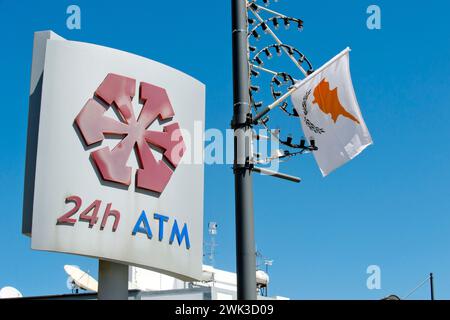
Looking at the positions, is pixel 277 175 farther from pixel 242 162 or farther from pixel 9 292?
pixel 9 292

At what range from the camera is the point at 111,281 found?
15.6 metres

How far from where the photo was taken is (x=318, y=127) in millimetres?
13266

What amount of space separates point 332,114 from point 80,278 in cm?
2218

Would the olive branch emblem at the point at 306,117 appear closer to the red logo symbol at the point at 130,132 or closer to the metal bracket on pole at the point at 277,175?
the metal bracket on pole at the point at 277,175

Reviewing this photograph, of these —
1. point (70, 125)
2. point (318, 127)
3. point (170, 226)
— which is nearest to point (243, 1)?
point (318, 127)

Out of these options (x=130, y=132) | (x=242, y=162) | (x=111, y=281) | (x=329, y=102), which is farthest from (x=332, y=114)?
(x=111, y=281)

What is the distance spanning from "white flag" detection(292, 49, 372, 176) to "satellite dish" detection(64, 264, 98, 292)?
21306 mm

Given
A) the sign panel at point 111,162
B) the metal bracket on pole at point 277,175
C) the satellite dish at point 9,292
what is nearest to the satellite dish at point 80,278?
the satellite dish at point 9,292

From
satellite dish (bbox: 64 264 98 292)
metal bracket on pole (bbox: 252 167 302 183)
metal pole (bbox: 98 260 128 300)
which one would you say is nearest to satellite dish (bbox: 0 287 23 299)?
satellite dish (bbox: 64 264 98 292)

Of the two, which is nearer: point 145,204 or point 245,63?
point 245,63

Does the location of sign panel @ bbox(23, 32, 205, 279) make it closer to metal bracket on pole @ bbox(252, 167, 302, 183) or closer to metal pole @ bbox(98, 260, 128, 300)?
metal pole @ bbox(98, 260, 128, 300)

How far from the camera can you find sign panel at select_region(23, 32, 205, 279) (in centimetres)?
1467
